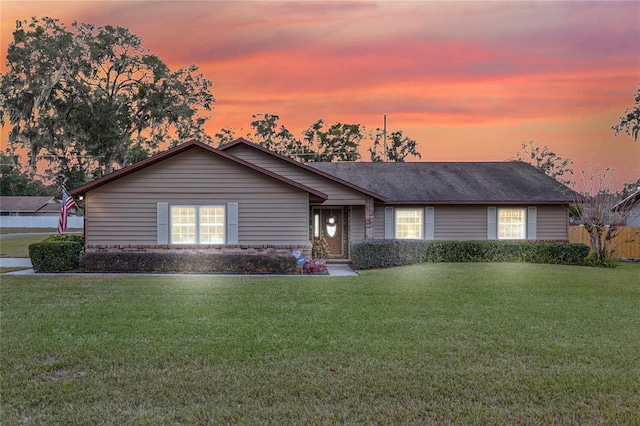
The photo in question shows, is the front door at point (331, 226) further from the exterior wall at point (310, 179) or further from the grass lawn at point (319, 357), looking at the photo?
the grass lawn at point (319, 357)

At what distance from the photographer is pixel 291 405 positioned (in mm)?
4172

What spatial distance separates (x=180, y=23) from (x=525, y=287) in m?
12.7

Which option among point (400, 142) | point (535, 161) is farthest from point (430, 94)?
point (535, 161)

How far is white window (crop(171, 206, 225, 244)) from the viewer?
51.1 feet

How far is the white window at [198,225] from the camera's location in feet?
51.1

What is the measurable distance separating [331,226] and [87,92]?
2104 centimetres

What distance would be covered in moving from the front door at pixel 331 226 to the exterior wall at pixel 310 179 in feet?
4.95

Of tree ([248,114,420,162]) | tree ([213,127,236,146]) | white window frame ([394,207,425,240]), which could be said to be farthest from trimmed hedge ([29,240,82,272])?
tree ([213,127,236,146])

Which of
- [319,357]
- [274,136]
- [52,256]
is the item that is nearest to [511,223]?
[319,357]

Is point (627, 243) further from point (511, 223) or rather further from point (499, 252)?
point (499, 252)

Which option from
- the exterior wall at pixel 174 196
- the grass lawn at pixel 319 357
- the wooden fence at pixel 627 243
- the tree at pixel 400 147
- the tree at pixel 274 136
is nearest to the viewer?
the grass lawn at pixel 319 357

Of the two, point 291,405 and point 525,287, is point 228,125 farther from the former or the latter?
point 291,405

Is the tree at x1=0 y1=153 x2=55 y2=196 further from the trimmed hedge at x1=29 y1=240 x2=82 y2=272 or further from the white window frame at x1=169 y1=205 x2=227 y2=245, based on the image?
the white window frame at x1=169 y1=205 x2=227 y2=245

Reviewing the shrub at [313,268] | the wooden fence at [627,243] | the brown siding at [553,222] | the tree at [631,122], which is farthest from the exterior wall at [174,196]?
the tree at [631,122]
